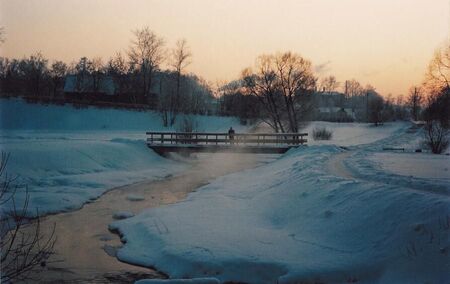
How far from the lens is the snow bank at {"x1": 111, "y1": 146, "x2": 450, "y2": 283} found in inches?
371

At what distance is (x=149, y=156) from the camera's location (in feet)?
102

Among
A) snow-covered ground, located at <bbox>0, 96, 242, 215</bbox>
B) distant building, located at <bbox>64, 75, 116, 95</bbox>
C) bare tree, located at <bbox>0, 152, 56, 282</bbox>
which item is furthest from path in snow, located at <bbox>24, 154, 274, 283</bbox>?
distant building, located at <bbox>64, 75, 116, 95</bbox>

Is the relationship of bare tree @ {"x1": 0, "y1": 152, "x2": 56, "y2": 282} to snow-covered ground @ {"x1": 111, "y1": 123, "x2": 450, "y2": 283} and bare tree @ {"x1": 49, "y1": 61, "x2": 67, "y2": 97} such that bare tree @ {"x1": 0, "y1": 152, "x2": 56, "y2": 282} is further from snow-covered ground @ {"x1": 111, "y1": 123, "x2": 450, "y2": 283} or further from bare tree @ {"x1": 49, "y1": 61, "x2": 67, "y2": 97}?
bare tree @ {"x1": 49, "y1": 61, "x2": 67, "y2": 97}

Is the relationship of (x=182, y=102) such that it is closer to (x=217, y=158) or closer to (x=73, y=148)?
(x=217, y=158)

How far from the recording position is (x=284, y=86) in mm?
46875

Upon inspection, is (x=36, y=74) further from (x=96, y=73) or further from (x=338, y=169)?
(x=338, y=169)

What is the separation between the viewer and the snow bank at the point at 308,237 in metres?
9.43

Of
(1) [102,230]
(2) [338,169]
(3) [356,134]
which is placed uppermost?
(3) [356,134]

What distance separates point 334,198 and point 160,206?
6320 millimetres

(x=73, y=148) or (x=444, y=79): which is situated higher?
(x=444, y=79)

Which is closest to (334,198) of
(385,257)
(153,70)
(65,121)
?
(385,257)

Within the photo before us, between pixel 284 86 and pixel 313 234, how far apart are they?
3590cm

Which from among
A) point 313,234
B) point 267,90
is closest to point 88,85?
point 267,90

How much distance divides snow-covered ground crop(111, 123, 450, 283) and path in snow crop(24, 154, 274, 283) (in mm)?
527
